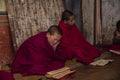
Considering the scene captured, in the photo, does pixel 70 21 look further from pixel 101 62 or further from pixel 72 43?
pixel 101 62

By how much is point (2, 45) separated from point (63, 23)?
1268 millimetres

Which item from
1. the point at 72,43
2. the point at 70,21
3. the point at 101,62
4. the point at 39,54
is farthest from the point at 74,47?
the point at 39,54

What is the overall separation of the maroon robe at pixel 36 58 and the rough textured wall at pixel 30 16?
0.75 metres

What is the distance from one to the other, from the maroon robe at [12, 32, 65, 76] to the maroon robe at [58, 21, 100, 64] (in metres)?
0.69

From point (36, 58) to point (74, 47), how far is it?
1319 millimetres

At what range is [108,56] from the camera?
5.52 meters

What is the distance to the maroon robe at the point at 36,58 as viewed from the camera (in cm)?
443

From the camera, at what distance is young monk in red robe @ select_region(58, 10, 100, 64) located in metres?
5.39

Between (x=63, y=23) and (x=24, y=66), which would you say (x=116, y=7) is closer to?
(x=63, y=23)

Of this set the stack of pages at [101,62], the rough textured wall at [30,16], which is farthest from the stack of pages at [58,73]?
the rough textured wall at [30,16]

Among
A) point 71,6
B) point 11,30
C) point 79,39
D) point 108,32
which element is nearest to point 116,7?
point 108,32

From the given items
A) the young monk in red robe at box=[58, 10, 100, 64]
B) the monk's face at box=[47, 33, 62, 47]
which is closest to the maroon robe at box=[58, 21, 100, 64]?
the young monk in red robe at box=[58, 10, 100, 64]

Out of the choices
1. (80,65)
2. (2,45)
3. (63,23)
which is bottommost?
(80,65)

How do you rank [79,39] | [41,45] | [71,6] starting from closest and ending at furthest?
[41,45] < [79,39] < [71,6]
